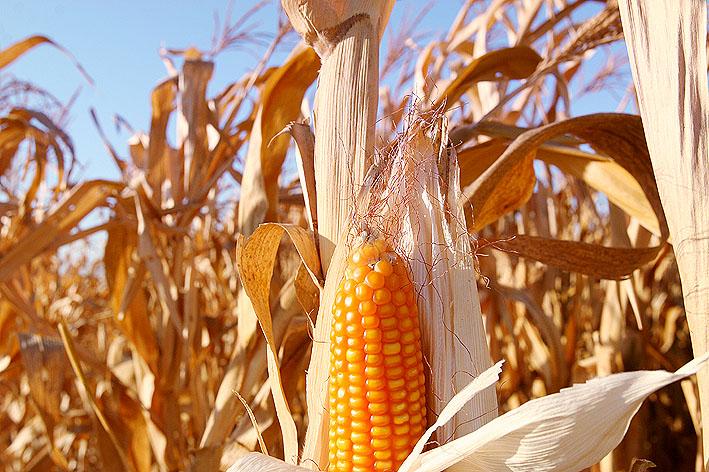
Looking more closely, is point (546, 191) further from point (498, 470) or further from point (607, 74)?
point (498, 470)

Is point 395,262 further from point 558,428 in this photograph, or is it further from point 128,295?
point 128,295

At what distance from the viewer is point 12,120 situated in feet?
6.83

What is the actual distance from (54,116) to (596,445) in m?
3.24

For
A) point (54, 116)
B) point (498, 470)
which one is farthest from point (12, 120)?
point (498, 470)

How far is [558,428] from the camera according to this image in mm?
535

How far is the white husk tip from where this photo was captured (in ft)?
1.66

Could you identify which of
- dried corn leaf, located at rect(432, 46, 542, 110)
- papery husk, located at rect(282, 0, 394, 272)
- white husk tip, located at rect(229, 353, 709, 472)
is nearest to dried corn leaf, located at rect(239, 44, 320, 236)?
dried corn leaf, located at rect(432, 46, 542, 110)

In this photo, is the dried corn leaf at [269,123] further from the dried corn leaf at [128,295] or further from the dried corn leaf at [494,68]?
the dried corn leaf at [128,295]

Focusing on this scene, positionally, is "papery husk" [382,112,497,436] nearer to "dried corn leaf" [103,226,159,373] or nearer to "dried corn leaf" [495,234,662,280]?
"dried corn leaf" [495,234,662,280]

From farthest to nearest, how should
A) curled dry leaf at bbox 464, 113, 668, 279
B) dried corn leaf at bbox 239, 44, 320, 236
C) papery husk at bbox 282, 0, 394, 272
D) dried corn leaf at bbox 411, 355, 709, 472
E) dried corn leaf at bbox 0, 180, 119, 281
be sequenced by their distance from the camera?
dried corn leaf at bbox 0, 180, 119, 281
dried corn leaf at bbox 239, 44, 320, 236
curled dry leaf at bbox 464, 113, 668, 279
papery husk at bbox 282, 0, 394, 272
dried corn leaf at bbox 411, 355, 709, 472

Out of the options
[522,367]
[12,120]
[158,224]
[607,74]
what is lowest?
[522,367]

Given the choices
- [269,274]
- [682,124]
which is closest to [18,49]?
[269,274]

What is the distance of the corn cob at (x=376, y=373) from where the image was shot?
0.70 meters

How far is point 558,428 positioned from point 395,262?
0.29 m
